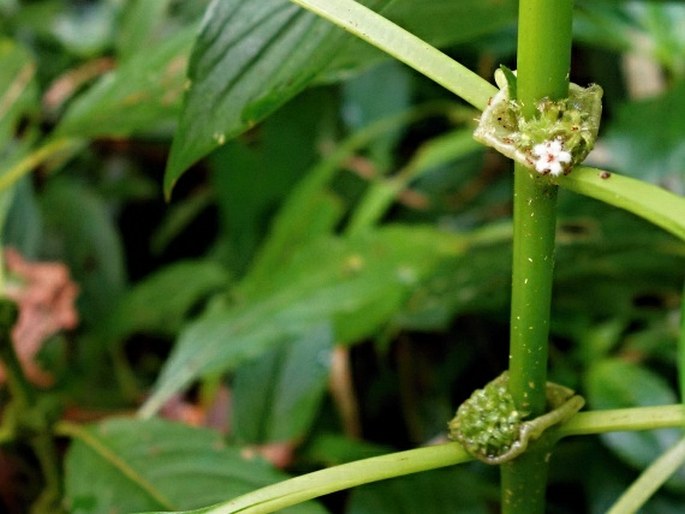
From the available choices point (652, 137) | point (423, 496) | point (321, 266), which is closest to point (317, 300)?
point (321, 266)

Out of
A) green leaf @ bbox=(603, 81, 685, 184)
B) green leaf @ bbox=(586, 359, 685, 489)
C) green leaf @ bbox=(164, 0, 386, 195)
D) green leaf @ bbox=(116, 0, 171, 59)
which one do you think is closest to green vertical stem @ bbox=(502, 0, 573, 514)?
green leaf @ bbox=(164, 0, 386, 195)

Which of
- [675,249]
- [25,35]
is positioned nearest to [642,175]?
[675,249]

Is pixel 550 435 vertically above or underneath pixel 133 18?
underneath

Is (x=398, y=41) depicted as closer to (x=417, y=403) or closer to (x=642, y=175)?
(x=642, y=175)

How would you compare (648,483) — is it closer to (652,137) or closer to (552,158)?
(552,158)

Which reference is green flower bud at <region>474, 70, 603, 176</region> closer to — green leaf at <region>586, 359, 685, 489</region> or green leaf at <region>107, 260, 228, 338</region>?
green leaf at <region>586, 359, 685, 489</region>

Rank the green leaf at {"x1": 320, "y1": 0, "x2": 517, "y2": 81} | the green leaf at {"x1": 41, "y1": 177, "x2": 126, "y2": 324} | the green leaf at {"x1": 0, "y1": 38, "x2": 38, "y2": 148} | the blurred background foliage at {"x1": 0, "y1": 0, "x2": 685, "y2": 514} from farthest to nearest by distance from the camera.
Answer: the green leaf at {"x1": 41, "y1": 177, "x2": 126, "y2": 324}
the green leaf at {"x1": 0, "y1": 38, "x2": 38, "y2": 148}
the blurred background foliage at {"x1": 0, "y1": 0, "x2": 685, "y2": 514}
the green leaf at {"x1": 320, "y1": 0, "x2": 517, "y2": 81}

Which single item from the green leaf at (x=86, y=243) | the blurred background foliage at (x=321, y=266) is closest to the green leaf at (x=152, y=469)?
the blurred background foliage at (x=321, y=266)

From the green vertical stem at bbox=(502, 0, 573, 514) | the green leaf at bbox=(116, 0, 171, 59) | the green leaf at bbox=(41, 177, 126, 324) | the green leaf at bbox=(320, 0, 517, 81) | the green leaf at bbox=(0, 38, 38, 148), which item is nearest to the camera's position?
the green vertical stem at bbox=(502, 0, 573, 514)
